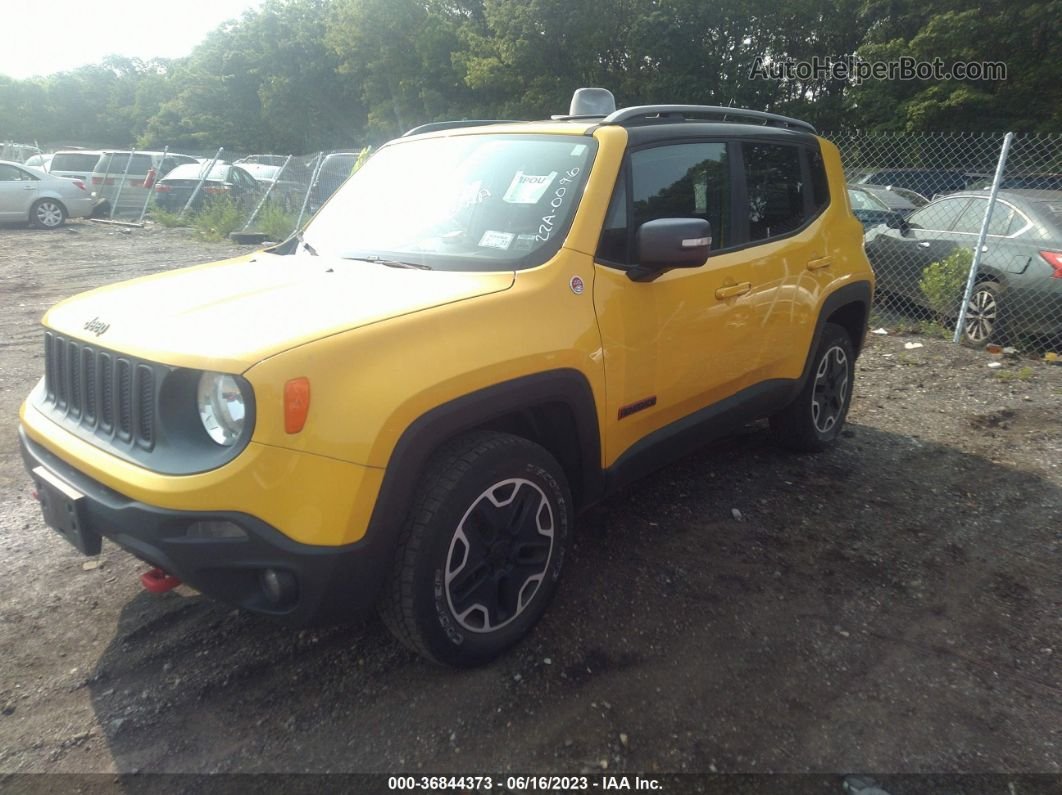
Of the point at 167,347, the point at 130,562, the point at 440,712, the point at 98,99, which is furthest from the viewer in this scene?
the point at 98,99

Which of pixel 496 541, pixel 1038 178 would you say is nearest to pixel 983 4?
pixel 1038 178

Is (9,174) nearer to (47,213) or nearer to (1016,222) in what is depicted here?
(47,213)

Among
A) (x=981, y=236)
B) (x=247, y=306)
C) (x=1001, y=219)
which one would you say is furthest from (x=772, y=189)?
(x=1001, y=219)

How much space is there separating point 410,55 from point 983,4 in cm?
2711

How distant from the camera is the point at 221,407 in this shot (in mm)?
2197

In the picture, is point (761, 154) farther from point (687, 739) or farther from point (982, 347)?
point (982, 347)

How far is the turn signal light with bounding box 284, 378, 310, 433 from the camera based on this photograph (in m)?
2.10

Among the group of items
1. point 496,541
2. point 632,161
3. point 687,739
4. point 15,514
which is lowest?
point 15,514

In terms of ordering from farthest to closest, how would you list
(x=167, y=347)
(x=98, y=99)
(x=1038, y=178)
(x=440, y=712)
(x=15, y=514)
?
(x=98, y=99)
(x=1038, y=178)
(x=15, y=514)
(x=440, y=712)
(x=167, y=347)

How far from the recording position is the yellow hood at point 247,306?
2236 millimetres

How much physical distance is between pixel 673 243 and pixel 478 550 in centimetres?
131

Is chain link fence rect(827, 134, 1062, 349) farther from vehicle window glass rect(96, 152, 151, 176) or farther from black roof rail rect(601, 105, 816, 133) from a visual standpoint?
vehicle window glass rect(96, 152, 151, 176)

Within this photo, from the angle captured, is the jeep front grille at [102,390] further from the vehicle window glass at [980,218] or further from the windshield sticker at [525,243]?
the vehicle window glass at [980,218]

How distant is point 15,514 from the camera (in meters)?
3.83
